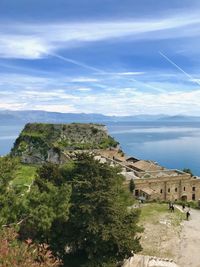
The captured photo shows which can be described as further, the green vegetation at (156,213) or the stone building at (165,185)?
the stone building at (165,185)

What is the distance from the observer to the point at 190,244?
1289 inches

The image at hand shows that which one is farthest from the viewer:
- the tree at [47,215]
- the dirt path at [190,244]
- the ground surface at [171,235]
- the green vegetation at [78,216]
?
the ground surface at [171,235]

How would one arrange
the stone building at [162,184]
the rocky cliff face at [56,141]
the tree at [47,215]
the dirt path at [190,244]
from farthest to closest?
the rocky cliff face at [56,141]
the stone building at [162,184]
the dirt path at [190,244]
the tree at [47,215]

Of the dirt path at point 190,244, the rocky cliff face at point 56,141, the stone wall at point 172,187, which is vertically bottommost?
the dirt path at point 190,244

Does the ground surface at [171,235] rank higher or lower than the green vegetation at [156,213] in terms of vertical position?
lower

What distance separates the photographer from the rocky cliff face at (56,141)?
211 ft

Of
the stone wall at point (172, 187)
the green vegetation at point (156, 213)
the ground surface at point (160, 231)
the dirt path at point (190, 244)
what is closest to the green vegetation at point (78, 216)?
the dirt path at point (190, 244)

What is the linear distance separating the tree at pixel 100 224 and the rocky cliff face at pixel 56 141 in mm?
34279

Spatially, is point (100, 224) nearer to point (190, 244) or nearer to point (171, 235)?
point (190, 244)

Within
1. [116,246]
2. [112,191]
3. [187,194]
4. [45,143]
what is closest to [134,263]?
[116,246]

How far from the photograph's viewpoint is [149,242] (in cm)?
3291

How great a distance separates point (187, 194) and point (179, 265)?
82.0 ft

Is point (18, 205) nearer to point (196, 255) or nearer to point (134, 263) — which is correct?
point (134, 263)

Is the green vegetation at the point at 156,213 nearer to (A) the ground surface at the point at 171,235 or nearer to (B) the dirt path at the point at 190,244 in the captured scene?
(A) the ground surface at the point at 171,235
